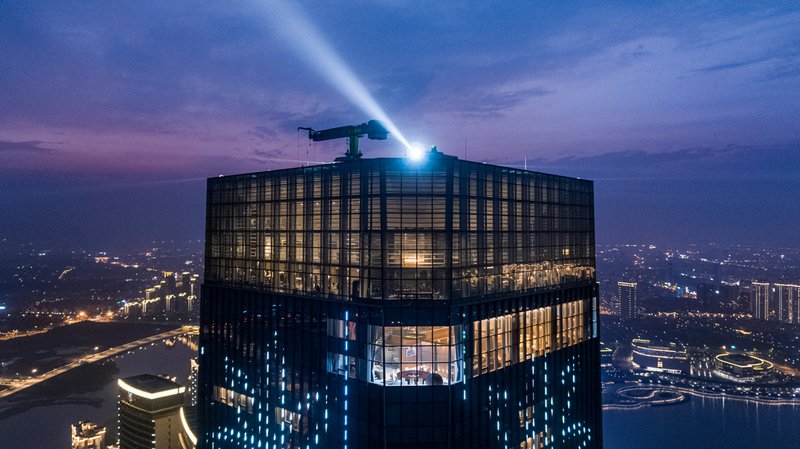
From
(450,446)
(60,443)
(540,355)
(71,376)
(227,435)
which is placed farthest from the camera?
(71,376)

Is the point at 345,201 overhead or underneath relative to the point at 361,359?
overhead

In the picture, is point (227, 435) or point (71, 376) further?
point (71, 376)

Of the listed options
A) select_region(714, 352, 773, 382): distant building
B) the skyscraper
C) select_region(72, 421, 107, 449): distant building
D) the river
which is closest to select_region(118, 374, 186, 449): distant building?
select_region(72, 421, 107, 449): distant building

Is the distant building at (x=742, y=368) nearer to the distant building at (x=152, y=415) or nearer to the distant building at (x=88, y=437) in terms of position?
the distant building at (x=152, y=415)

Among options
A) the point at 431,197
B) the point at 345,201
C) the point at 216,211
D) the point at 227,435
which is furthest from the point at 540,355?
the point at 216,211

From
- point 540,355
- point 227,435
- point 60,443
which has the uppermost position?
point 540,355

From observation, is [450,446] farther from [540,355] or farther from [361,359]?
[540,355]

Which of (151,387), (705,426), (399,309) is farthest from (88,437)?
(705,426)
